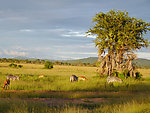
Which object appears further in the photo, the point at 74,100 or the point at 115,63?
the point at 115,63

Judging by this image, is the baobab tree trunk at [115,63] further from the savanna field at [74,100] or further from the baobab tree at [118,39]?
the savanna field at [74,100]

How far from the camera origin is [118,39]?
922 inches

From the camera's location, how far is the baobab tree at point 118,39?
2312cm

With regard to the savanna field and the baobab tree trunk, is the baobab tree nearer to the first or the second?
the baobab tree trunk

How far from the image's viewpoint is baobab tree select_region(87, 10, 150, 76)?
75.9 ft

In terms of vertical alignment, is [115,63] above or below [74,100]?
above

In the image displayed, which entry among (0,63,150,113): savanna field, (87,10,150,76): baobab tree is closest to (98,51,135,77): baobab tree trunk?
(87,10,150,76): baobab tree

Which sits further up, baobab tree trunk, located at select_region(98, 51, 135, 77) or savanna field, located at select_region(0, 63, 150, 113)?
baobab tree trunk, located at select_region(98, 51, 135, 77)

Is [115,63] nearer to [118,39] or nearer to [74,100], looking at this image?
[118,39]

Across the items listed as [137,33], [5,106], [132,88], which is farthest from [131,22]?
[5,106]

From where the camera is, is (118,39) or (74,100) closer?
(74,100)

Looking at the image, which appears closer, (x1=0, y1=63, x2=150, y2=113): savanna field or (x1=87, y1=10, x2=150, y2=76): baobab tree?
(x1=0, y1=63, x2=150, y2=113): savanna field

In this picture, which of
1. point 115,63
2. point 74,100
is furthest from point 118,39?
point 74,100

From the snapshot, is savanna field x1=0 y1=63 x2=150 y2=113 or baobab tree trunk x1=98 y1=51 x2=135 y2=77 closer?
savanna field x1=0 y1=63 x2=150 y2=113
